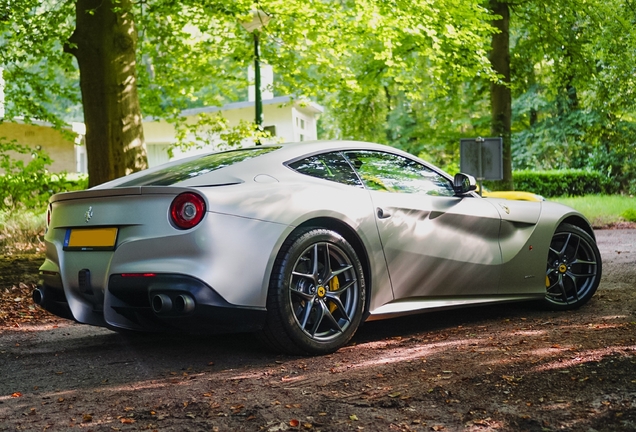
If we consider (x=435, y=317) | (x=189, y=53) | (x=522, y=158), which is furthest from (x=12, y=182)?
(x=522, y=158)

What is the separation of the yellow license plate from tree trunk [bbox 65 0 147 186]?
552 cm

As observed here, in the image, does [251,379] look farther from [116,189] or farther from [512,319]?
[512,319]

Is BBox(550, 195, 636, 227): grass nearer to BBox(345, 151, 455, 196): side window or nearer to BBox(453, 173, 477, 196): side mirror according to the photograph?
BBox(453, 173, 477, 196): side mirror

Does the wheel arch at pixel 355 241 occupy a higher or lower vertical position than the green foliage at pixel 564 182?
higher

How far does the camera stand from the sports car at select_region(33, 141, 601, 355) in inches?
181

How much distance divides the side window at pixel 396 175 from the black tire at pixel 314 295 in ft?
2.11

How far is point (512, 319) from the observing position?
6.39 metres

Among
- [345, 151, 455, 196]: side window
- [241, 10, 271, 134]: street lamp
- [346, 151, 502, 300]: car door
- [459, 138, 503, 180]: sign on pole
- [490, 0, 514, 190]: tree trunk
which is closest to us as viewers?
[346, 151, 502, 300]: car door

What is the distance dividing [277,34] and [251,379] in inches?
447

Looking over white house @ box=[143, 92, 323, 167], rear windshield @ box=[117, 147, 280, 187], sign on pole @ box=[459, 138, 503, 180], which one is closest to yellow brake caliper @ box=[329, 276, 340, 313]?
rear windshield @ box=[117, 147, 280, 187]

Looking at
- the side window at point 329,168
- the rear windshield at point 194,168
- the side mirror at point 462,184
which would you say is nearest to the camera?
the rear windshield at point 194,168

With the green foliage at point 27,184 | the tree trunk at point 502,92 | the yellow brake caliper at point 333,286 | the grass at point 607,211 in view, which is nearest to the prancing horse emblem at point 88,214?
the yellow brake caliper at point 333,286

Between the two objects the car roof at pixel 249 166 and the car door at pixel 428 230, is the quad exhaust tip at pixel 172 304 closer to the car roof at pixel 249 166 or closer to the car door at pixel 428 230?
the car roof at pixel 249 166

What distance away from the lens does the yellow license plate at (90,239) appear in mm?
4785
